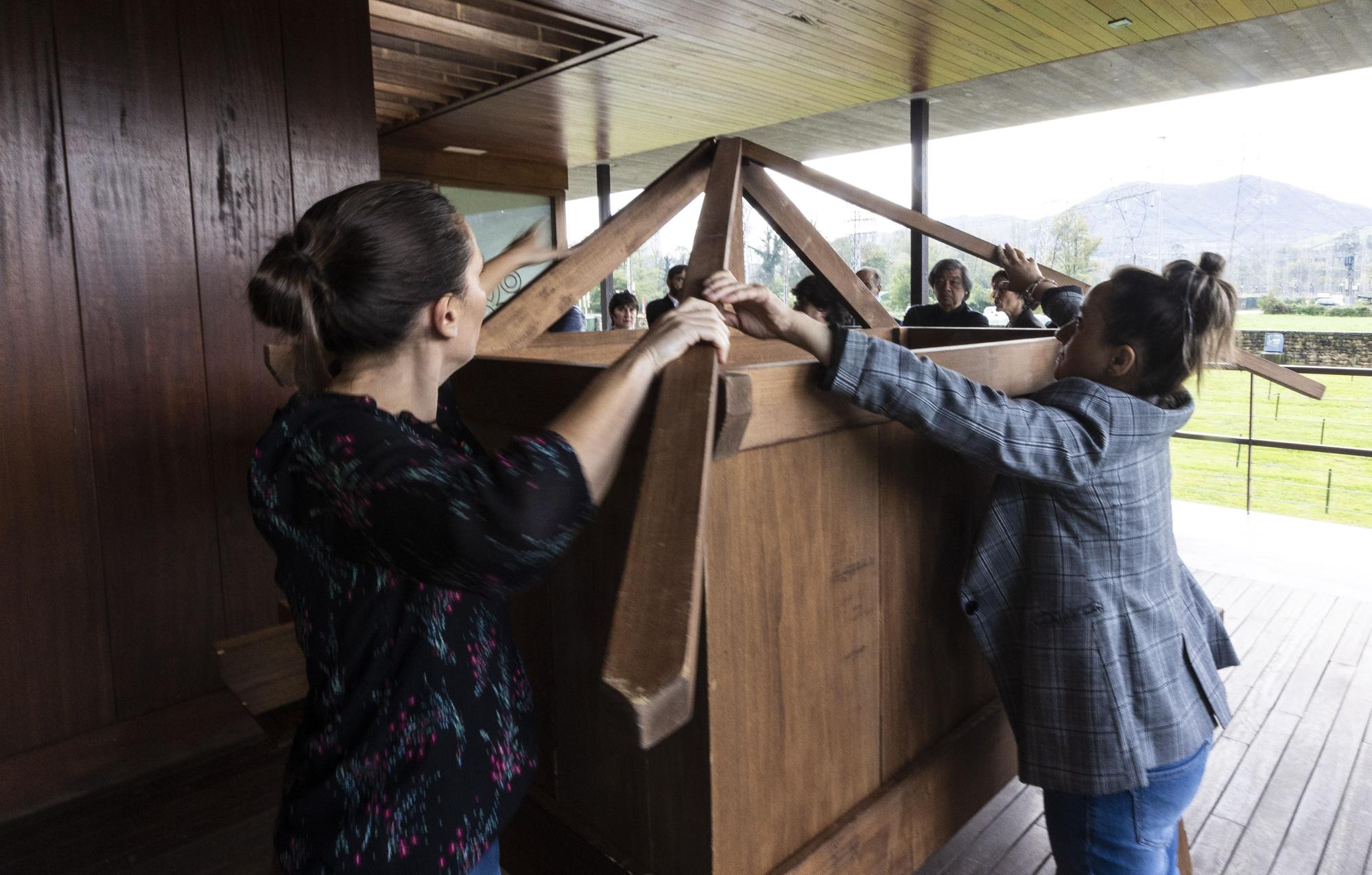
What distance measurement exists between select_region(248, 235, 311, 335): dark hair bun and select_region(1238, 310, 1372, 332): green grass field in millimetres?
8337

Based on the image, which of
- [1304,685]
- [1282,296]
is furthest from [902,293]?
[1304,685]

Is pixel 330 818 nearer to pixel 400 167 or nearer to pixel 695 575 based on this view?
pixel 695 575

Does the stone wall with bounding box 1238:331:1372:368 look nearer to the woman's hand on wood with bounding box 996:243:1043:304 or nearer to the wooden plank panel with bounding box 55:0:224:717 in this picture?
the woman's hand on wood with bounding box 996:243:1043:304

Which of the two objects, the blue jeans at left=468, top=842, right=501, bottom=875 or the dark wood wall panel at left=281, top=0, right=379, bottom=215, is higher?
the dark wood wall panel at left=281, top=0, right=379, bottom=215

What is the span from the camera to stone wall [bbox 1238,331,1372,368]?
25.9 ft

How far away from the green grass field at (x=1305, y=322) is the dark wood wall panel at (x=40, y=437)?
324 inches

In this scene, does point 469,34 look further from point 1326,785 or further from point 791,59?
point 1326,785

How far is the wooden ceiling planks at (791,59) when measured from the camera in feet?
12.5

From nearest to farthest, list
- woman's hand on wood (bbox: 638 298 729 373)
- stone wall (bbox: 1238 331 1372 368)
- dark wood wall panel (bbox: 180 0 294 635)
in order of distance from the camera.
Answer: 1. woman's hand on wood (bbox: 638 298 729 373)
2. dark wood wall panel (bbox: 180 0 294 635)
3. stone wall (bbox: 1238 331 1372 368)

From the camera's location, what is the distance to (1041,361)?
1539mm

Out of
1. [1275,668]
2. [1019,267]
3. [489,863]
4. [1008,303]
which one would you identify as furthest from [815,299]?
[489,863]

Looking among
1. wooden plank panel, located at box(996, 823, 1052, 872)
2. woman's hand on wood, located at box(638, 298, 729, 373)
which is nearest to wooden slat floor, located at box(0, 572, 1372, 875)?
wooden plank panel, located at box(996, 823, 1052, 872)

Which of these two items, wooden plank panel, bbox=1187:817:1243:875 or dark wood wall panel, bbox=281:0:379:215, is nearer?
wooden plank panel, bbox=1187:817:1243:875

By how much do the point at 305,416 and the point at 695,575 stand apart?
395 mm
